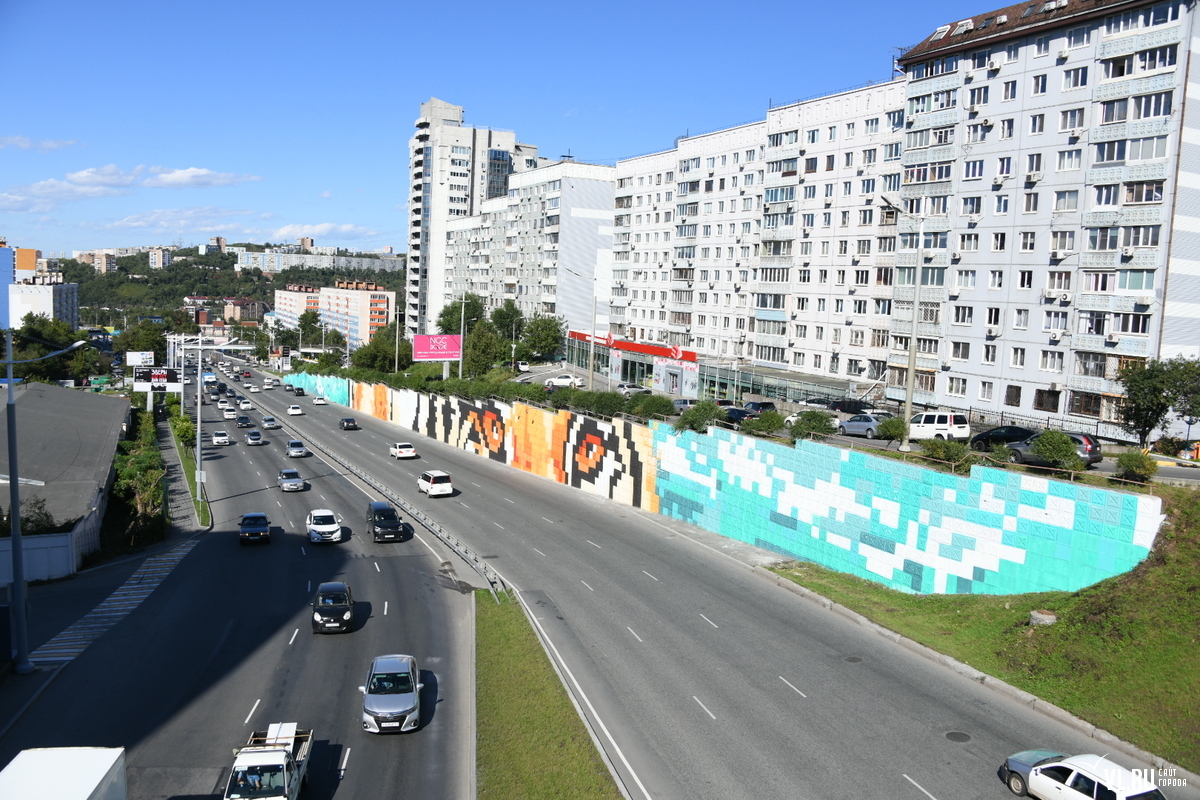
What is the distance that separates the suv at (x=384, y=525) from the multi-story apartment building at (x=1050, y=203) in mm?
29189

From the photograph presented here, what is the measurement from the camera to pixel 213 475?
2393 inches

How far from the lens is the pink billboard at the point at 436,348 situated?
268 ft

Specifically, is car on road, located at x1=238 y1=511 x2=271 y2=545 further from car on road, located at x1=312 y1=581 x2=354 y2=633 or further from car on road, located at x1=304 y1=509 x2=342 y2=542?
car on road, located at x1=312 y1=581 x2=354 y2=633

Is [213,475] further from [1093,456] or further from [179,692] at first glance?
[1093,456]

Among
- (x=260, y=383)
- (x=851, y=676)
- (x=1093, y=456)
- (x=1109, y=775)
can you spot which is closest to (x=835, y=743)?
(x=851, y=676)

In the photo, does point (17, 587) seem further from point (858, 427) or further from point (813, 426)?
point (858, 427)

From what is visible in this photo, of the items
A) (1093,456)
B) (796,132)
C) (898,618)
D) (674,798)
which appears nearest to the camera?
(674,798)

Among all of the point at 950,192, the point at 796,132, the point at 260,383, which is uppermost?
the point at 796,132

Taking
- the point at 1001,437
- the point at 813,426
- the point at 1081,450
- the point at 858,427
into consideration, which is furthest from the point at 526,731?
the point at 858,427

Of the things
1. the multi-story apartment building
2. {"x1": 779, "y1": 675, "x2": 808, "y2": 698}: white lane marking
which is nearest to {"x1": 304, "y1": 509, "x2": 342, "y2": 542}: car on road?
{"x1": 779, "y1": 675, "x2": 808, "y2": 698}: white lane marking

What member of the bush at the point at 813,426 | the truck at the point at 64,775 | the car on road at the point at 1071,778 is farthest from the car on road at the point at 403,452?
the car on road at the point at 1071,778

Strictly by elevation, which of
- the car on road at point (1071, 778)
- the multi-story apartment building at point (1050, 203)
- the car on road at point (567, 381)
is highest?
the multi-story apartment building at point (1050, 203)

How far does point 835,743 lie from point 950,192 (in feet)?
162

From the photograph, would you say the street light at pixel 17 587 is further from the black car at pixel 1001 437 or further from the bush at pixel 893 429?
the black car at pixel 1001 437
